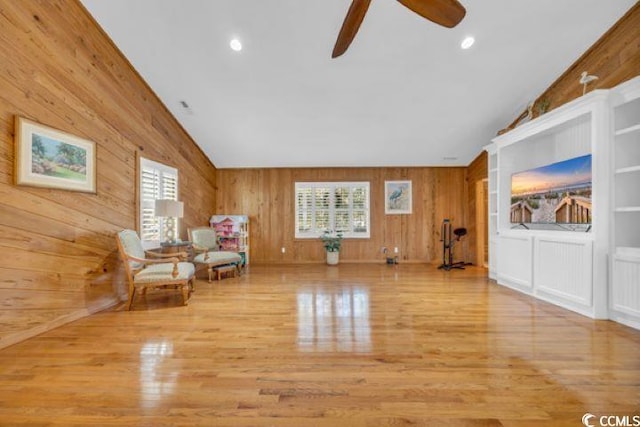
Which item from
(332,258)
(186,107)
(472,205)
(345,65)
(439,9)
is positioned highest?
(345,65)

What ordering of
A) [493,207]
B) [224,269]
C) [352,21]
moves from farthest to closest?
[224,269]
[493,207]
[352,21]

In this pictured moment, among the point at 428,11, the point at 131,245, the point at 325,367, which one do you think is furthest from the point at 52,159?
the point at 428,11

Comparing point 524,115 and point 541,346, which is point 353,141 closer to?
point 524,115

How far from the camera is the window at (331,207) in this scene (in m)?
6.91

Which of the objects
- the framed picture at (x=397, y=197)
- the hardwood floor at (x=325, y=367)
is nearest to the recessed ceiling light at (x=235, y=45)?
the hardwood floor at (x=325, y=367)

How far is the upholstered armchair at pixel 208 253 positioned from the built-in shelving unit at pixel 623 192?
5342 millimetres

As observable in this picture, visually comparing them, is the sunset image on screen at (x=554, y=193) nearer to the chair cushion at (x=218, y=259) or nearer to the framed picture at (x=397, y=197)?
the framed picture at (x=397, y=197)

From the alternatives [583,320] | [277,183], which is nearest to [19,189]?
[277,183]

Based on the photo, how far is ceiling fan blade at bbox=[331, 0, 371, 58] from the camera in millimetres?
2139

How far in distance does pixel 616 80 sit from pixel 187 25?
5.26 m

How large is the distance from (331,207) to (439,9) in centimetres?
502

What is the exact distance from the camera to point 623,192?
3.02 m
